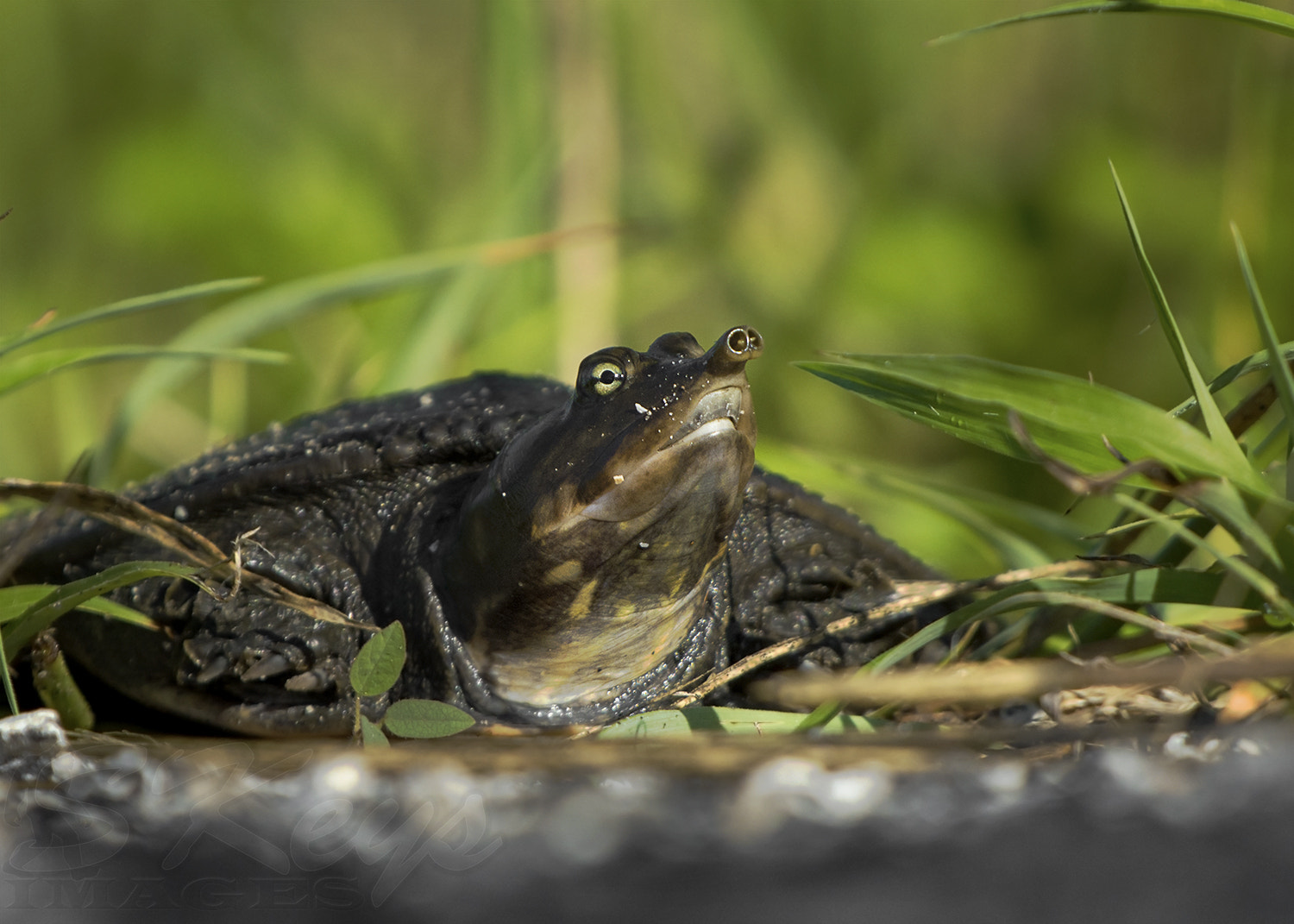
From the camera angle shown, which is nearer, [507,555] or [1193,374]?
[1193,374]

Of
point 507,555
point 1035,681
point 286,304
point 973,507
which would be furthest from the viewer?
point 286,304

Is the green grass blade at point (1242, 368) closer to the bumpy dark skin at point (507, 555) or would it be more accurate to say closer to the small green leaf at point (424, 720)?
the bumpy dark skin at point (507, 555)

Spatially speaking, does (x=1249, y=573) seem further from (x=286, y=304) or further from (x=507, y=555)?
(x=286, y=304)

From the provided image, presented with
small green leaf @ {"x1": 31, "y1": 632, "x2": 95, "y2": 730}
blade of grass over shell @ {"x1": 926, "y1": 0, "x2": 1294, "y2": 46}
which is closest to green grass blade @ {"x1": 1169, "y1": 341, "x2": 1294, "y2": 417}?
blade of grass over shell @ {"x1": 926, "y1": 0, "x2": 1294, "y2": 46}

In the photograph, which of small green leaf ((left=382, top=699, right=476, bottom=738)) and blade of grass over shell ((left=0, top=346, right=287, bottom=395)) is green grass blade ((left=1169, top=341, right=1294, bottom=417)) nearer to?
small green leaf ((left=382, top=699, right=476, bottom=738))

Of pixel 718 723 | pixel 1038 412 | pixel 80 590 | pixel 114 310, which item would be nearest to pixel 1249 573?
pixel 1038 412

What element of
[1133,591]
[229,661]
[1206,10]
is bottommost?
[229,661]

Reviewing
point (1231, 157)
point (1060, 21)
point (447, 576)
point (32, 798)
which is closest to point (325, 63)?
point (1060, 21)
